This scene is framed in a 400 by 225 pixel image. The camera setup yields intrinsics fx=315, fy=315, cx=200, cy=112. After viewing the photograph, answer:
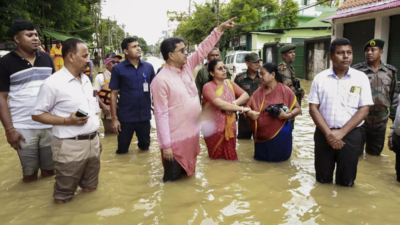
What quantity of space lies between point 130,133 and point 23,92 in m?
1.72

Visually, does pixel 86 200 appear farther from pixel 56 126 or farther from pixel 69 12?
pixel 69 12

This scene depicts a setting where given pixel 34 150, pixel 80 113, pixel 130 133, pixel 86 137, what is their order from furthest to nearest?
pixel 130 133, pixel 34 150, pixel 86 137, pixel 80 113

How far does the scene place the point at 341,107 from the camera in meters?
3.16

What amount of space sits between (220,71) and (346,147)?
5.97 ft

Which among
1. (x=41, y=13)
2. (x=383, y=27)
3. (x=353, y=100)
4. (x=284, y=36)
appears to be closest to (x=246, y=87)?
(x=353, y=100)

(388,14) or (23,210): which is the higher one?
(388,14)

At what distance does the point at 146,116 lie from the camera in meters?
4.67

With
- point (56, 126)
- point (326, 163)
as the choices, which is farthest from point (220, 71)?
point (56, 126)

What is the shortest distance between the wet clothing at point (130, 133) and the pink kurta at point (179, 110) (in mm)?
1375

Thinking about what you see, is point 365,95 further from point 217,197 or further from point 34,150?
point 34,150

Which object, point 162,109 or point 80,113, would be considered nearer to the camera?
point 80,113

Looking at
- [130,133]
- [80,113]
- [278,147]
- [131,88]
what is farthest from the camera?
[130,133]

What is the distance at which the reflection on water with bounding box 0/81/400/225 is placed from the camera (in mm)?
2859

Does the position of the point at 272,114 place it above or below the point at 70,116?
below
